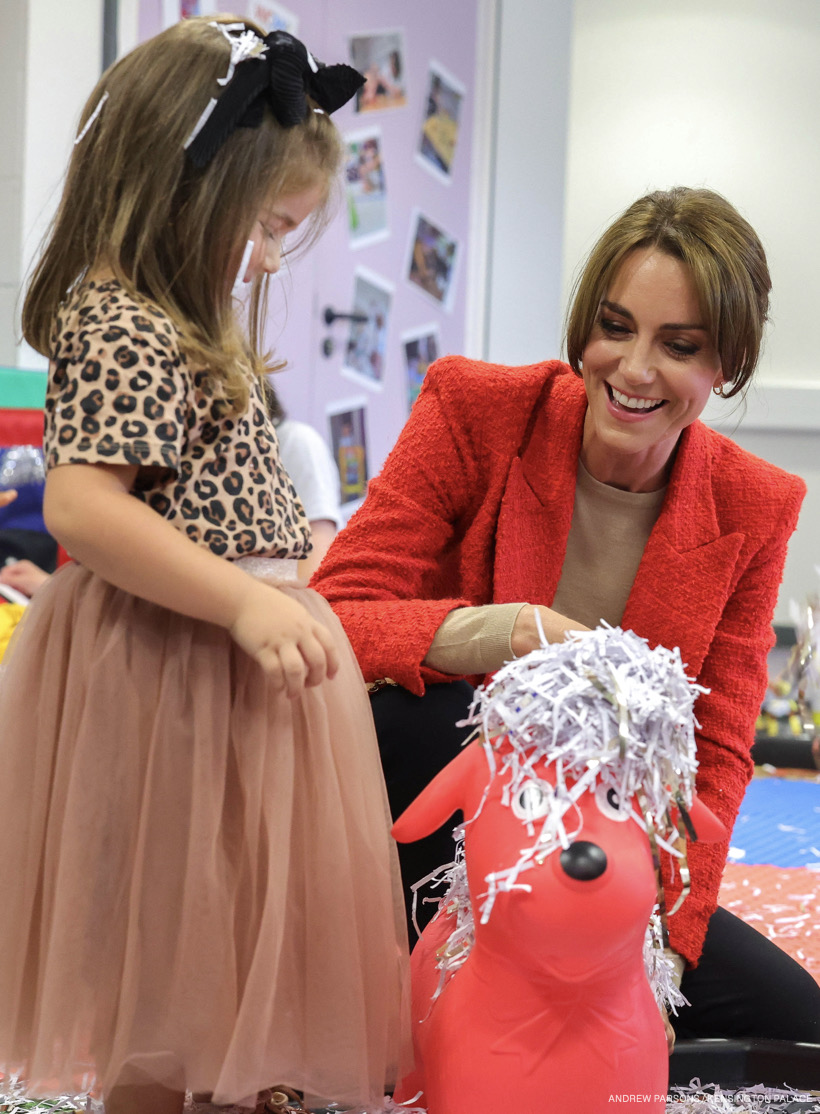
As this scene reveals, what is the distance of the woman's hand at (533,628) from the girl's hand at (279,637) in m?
0.26

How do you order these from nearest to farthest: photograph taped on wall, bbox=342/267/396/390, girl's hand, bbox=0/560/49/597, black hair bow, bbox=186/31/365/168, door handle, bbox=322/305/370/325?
black hair bow, bbox=186/31/365/168 → girl's hand, bbox=0/560/49/597 → door handle, bbox=322/305/370/325 → photograph taped on wall, bbox=342/267/396/390

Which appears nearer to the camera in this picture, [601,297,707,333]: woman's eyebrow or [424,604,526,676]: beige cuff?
[424,604,526,676]: beige cuff

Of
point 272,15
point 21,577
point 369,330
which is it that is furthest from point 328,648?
point 369,330

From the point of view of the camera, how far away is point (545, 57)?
11.1 ft

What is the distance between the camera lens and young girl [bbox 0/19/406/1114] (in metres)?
0.73

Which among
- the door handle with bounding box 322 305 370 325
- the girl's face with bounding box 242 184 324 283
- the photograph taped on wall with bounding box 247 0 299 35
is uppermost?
the photograph taped on wall with bounding box 247 0 299 35

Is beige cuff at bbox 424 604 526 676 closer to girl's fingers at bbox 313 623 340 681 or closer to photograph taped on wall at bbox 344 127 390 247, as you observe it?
girl's fingers at bbox 313 623 340 681

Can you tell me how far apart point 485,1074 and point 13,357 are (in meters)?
1.82

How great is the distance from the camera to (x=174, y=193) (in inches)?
31.3

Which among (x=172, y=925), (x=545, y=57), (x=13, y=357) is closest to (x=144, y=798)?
(x=172, y=925)

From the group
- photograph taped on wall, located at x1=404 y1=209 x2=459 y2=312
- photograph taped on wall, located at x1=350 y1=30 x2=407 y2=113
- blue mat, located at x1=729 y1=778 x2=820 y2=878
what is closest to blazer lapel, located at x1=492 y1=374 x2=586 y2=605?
blue mat, located at x1=729 y1=778 x2=820 y2=878

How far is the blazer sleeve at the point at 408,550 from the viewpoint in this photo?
1042 millimetres

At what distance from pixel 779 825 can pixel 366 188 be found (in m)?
1.99

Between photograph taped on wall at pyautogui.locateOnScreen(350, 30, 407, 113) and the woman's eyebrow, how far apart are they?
2135mm
